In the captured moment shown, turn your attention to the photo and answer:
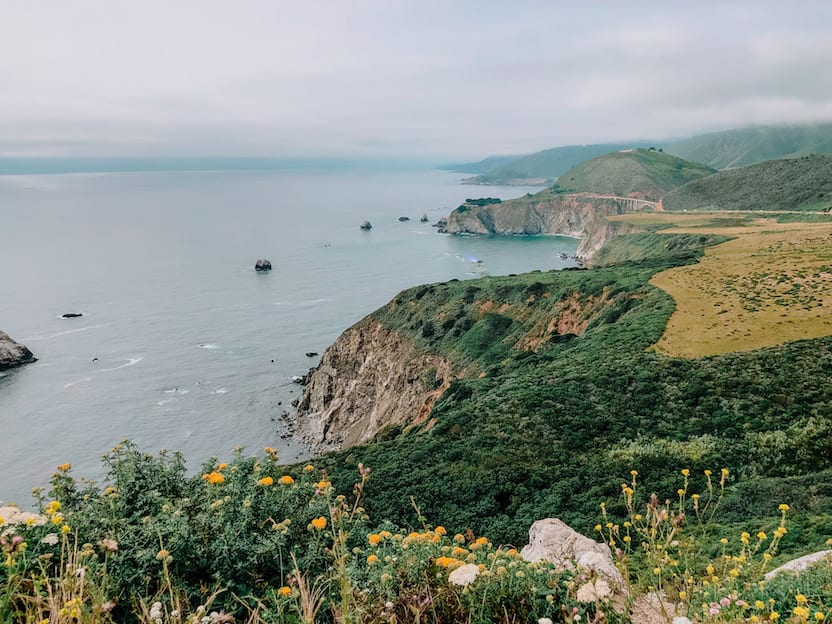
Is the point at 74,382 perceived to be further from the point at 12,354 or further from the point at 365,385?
the point at 365,385

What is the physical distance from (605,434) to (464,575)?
888 inches

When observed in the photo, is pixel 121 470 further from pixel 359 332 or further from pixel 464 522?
pixel 359 332

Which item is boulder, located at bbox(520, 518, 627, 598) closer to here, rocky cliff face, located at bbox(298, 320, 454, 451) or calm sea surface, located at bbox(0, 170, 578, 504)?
rocky cliff face, located at bbox(298, 320, 454, 451)

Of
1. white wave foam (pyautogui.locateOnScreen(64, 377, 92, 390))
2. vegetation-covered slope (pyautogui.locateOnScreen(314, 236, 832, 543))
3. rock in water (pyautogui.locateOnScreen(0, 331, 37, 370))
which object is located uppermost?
vegetation-covered slope (pyautogui.locateOnScreen(314, 236, 832, 543))

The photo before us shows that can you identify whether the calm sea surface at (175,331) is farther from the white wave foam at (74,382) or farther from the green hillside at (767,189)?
the green hillside at (767,189)

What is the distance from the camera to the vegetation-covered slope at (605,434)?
66.8 ft

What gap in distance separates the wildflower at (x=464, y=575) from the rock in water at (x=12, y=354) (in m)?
90.4

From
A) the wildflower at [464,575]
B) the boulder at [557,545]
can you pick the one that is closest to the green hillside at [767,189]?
the boulder at [557,545]

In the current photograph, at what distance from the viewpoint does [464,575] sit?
16.6 ft

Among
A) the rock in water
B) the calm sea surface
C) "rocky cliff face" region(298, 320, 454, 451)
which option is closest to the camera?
"rocky cliff face" region(298, 320, 454, 451)

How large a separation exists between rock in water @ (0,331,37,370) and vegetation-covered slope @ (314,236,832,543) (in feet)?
217

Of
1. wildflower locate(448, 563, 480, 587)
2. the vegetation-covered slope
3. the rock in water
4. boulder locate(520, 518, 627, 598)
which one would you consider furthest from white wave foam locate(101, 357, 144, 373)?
wildflower locate(448, 563, 480, 587)

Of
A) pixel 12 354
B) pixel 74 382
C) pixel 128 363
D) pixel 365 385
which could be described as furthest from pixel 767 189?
pixel 12 354

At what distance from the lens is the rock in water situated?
73.5 metres
